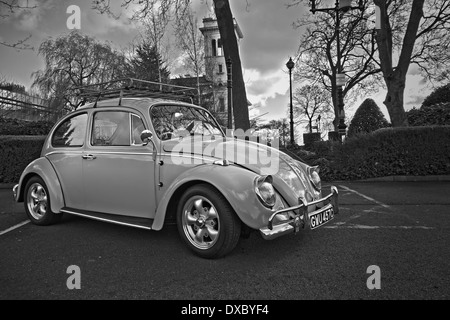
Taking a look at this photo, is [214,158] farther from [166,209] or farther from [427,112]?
[427,112]

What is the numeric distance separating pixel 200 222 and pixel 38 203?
10.0 ft

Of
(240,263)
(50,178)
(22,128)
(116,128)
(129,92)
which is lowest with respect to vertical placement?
(240,263)

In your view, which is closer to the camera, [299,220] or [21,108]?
[299,220]

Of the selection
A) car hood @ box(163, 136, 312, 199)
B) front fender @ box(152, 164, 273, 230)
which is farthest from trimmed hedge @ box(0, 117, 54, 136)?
front fender @ box(152, 164, 273, 230)

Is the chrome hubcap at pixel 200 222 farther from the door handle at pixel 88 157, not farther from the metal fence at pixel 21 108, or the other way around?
the metal fence at pixel 21 108

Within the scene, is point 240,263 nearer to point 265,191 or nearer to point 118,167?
point 265,191

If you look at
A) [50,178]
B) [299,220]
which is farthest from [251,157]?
[50,178]

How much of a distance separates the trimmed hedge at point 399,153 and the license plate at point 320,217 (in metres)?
5.60

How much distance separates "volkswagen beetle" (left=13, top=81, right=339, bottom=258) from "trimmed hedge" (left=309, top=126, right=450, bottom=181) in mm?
5305

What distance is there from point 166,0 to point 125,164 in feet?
37.0

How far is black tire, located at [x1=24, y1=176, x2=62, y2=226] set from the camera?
470 cm

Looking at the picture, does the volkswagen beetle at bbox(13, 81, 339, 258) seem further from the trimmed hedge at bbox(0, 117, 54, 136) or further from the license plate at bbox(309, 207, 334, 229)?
the trimmed hedge at bbox(0, 117, 54, 136)

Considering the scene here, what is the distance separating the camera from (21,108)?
61.6 ft
